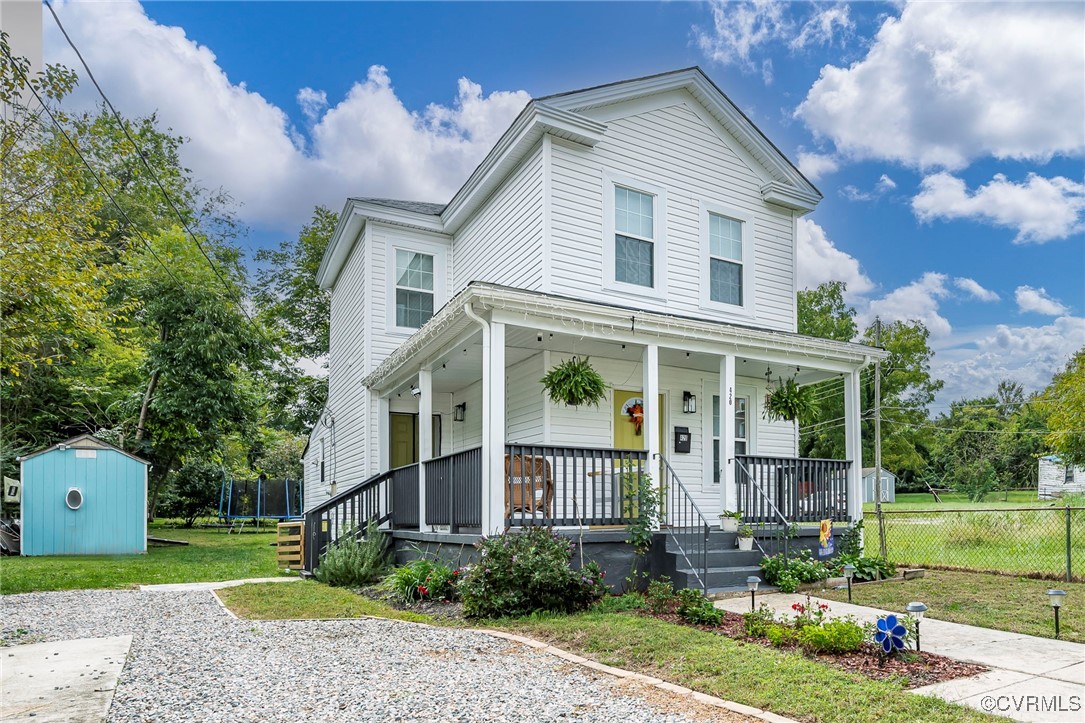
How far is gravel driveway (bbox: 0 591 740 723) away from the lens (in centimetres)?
406

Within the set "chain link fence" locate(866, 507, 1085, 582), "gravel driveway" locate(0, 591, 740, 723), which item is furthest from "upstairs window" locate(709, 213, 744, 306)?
"gravel driveway" locate(0, 591, 740, 723)

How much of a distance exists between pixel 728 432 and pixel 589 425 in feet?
6.38

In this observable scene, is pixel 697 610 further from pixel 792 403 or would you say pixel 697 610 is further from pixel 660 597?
pixel 792 403

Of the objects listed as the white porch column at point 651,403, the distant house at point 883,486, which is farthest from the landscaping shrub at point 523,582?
the distant house at point 883,486

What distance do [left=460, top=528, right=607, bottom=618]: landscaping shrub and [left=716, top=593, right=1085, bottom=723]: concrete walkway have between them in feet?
6.75

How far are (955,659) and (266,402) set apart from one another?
22835mm

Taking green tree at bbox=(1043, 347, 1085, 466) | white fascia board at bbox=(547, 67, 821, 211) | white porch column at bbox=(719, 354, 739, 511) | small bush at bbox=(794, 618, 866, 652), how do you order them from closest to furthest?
small bush at bbox=(794, 618, 866, 652), white porch column at bbox=(719, 354, 739, 511), white fascia board at bbox=(547, 67, 821, 211), green tree at bbox=(1043, 347, 1085, 466)

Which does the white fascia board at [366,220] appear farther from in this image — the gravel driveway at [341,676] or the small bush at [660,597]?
the small bush at [660,597]

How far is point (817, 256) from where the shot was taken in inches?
1298

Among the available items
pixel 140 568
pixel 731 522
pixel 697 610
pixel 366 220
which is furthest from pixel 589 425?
pixel 140 568

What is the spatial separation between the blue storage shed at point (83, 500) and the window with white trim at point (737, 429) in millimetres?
11716

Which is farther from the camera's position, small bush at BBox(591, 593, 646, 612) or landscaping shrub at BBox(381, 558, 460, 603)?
landscaping shrub at BBox(381, 558, 460, 603)

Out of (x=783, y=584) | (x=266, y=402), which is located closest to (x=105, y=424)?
(x=266, y=402)

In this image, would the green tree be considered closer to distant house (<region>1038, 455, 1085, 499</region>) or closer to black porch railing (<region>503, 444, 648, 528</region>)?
distant house (<region>1038, 455, 1085, 499</region>)
